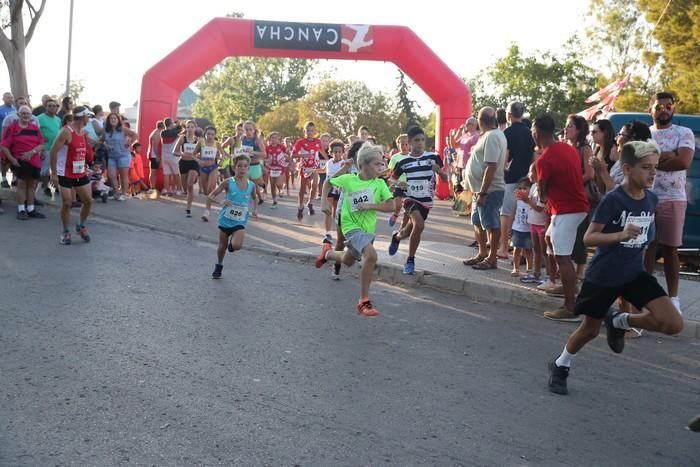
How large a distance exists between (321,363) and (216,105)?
85.4 metres

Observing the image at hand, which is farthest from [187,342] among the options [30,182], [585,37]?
[585,37]

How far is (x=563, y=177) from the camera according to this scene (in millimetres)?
6922

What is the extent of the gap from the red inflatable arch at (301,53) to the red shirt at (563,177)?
13392mm

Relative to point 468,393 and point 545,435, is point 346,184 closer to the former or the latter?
point 468,393

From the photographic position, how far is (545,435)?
168 inches

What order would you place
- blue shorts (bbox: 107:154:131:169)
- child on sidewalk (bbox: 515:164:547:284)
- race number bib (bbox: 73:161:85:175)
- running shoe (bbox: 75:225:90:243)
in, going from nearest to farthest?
child on sidewalk (bbox: 515:164:547:284) < race number bib (bbox: 73:161:85:175) < running shoe (bbox: 75:225:90:243) < blue shorts (bbox: 107:154:131:169)

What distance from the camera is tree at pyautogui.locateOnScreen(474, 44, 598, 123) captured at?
52.8m

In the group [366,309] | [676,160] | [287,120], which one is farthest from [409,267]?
[287,120]

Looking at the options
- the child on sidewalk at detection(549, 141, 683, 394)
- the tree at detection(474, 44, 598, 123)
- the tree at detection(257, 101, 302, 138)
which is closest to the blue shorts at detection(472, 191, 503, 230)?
the child on sidewalk at detection(549, 141, 683, 394)

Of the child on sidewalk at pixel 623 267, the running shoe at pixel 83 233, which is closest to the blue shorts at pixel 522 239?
the child on sidewalk at pixel 623 267

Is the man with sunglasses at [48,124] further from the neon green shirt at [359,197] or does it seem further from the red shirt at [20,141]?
the neon green shirt at [359,197]

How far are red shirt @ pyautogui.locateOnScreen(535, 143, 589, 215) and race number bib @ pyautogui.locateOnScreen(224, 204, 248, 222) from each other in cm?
357

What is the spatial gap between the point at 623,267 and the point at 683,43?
3063 centimetres

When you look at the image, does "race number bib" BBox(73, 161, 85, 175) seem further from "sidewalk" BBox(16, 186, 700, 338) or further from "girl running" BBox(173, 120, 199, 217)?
"girl running" BBox(173, 120, 199, 217)
